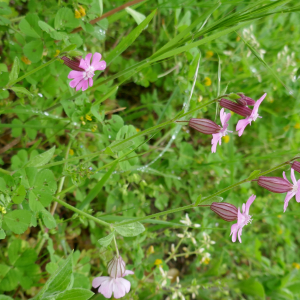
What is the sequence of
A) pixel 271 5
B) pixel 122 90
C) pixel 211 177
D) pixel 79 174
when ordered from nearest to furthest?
1. pixel 271 5
2. pixel 79 174
3. pixel 122 90
4. pixel 211 177

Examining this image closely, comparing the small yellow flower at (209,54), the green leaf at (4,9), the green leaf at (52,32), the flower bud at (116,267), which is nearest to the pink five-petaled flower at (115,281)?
the flower bud at (116,267)

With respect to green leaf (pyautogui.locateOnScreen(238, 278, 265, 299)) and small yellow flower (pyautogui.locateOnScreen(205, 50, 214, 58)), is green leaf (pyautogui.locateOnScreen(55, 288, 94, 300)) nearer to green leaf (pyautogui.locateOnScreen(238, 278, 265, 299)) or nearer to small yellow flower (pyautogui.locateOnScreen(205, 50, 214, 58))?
green leaf (pyautogui.locateOnScreen(238, 278, 265, 299))

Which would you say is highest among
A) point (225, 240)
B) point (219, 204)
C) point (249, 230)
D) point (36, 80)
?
point (36, 80)

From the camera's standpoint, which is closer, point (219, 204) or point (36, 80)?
point (219, 204)

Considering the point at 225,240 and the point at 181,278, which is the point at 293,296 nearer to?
the point at 225,240

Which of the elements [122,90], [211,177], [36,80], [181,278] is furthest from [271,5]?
[181,278]

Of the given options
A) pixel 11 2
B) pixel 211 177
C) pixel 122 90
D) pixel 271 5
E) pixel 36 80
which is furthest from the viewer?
pixel 211 177

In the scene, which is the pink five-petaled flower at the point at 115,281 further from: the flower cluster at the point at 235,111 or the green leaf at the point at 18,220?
the flower cluster at the point at 235,111

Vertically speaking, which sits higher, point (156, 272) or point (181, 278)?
point (156, 272)
